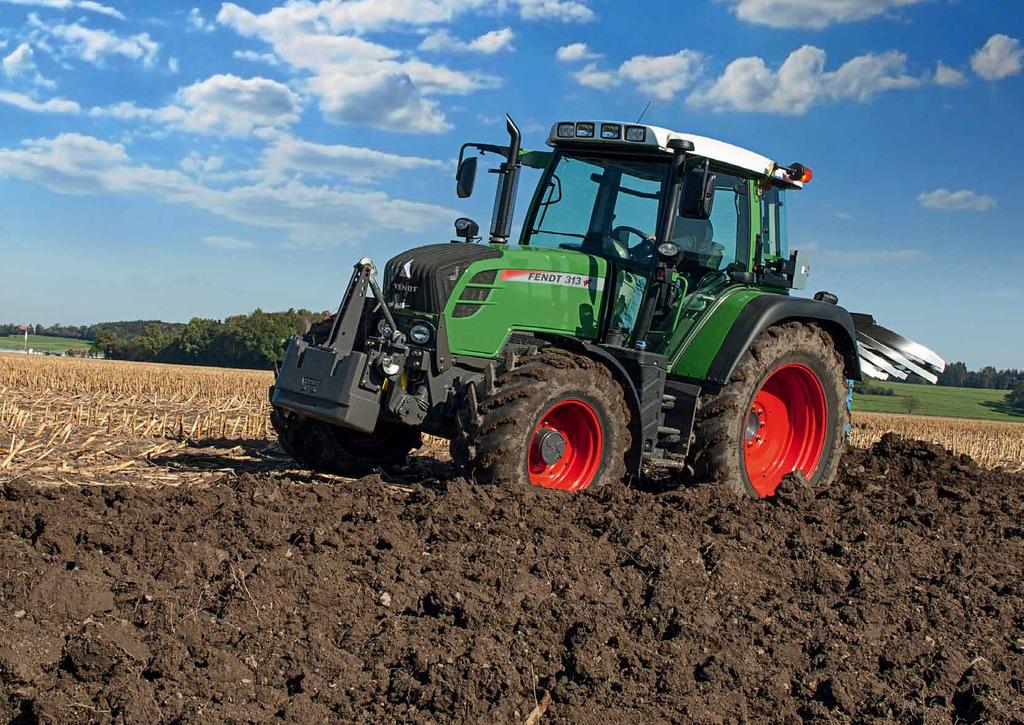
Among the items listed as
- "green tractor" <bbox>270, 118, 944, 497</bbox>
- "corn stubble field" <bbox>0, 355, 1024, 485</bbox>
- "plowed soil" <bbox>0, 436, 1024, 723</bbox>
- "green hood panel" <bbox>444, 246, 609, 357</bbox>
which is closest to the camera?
"plowed soil" <bbox>0, 436, 1024, 723</bbox>

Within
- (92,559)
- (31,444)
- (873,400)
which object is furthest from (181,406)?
(873,400)

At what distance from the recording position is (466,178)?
7973 mm

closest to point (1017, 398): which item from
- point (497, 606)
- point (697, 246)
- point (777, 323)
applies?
point (777, 323)

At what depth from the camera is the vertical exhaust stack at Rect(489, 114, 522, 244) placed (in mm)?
8008

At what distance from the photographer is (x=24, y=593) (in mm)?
4223

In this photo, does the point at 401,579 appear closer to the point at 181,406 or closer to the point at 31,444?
the point at 31,444

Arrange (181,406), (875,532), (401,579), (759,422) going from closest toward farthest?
(401,579)
(875,532)
(759,422)
(181,406)

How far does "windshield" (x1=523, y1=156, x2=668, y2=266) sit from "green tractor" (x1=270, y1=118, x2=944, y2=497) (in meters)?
0.01

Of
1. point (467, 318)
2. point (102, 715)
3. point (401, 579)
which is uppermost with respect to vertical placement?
point (467, 318)

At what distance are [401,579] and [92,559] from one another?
1.45m

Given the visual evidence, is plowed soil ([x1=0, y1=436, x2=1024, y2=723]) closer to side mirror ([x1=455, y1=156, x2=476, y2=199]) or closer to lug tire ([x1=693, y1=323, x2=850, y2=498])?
lug tire ([x1=693, y1=323, x2=850, y2=498])

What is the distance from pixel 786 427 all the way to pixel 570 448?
97.3 inches

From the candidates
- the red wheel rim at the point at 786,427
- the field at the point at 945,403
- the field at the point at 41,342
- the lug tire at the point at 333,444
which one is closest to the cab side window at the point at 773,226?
the red wheel rim at the point at 786,427

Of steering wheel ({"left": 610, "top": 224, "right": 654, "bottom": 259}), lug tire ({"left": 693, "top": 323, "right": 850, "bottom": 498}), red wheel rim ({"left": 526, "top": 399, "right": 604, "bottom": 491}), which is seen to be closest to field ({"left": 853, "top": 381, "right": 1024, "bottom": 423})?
lug tire ({"left": 693, "top": 323, "right": 850, "bottom": 498})
